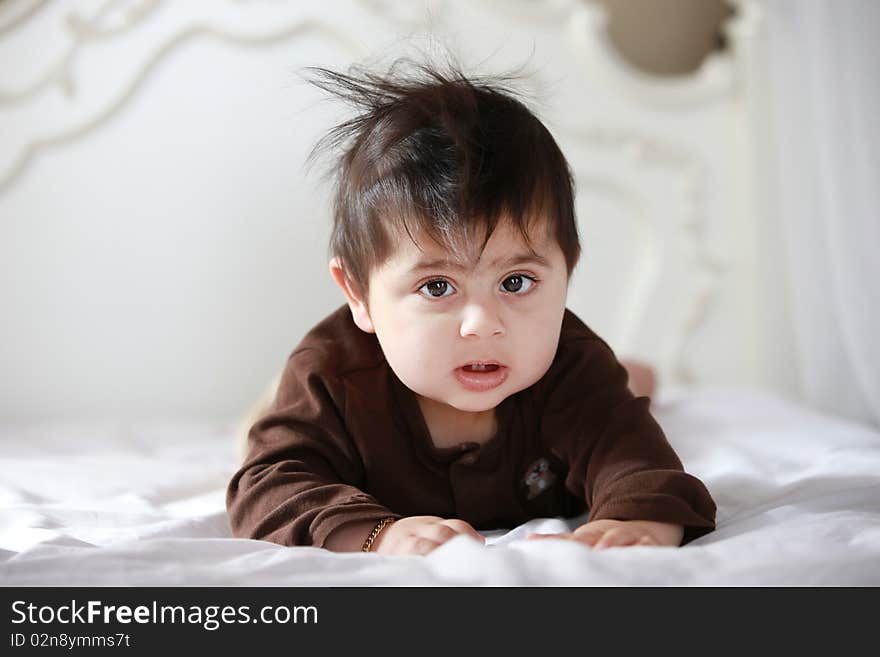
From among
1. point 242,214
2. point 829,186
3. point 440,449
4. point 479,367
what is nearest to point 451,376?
point 479,367

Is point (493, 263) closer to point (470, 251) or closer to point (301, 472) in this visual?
point (470, 251)

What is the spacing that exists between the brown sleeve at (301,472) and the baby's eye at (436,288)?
0.17 meters

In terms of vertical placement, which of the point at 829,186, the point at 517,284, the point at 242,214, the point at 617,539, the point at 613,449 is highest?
the point at 242,214

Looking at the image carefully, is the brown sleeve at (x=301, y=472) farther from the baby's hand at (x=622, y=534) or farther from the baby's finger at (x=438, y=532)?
the baby's hand at (x=622, y=534)

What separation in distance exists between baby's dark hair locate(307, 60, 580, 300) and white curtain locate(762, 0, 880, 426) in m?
0.79

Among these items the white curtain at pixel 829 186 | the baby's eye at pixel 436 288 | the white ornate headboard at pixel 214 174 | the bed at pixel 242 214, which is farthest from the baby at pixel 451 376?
the white ornate headboard at pixel 214 174

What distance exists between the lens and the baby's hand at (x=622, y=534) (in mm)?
850

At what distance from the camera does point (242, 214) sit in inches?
78.3

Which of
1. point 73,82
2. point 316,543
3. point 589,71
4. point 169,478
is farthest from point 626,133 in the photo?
point 316,543

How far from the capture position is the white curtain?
1.56 metres

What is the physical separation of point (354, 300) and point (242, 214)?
3.27 feet

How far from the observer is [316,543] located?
35.1 inches

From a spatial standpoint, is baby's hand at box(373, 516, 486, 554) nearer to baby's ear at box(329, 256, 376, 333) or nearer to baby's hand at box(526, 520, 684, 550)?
baby's hand at box(526, 520, 684, 550)
